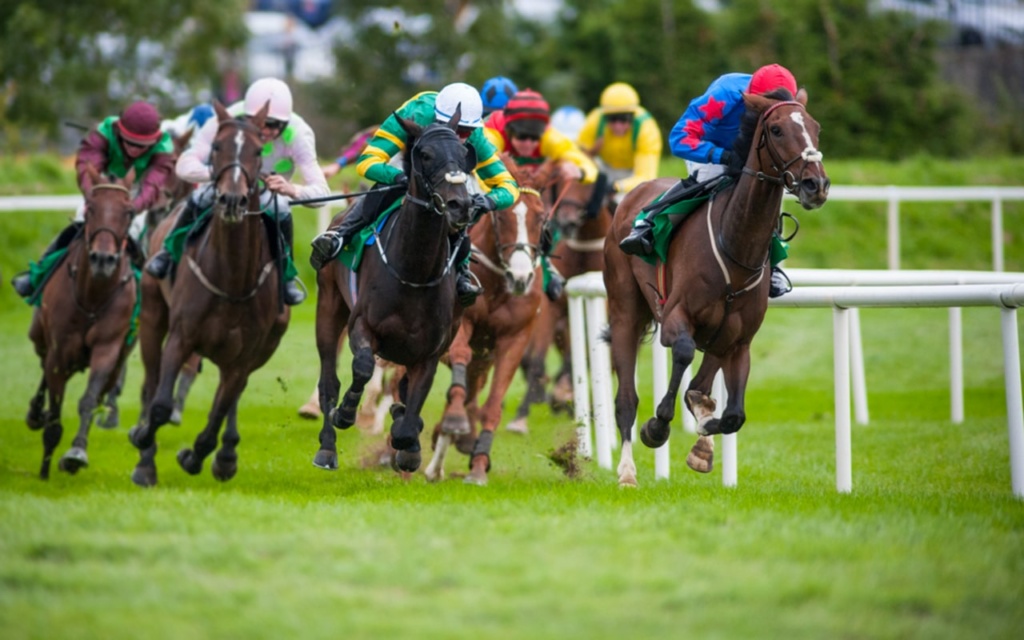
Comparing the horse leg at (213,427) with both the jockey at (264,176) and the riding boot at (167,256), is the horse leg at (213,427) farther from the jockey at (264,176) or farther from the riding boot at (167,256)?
the riding boot at (167,256)

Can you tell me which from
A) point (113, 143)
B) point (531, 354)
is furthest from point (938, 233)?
point (113, 143)

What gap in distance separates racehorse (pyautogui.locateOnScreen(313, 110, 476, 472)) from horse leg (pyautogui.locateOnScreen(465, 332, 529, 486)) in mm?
760

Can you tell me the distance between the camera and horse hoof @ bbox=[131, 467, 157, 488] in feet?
30.5

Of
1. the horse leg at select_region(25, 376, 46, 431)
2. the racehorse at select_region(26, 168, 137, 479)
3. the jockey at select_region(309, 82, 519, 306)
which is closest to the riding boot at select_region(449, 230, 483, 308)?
the jockey at select_region(309, 82, 519, 306)

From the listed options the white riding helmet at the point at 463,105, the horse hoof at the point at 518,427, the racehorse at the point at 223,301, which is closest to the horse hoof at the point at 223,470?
the racehorse at the point at 223,301

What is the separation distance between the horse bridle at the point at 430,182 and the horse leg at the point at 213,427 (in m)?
2.34

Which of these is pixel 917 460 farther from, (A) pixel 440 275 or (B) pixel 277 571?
(B) pixel 277 571

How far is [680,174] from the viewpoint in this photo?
65.4 feet

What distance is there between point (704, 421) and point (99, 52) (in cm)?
1910

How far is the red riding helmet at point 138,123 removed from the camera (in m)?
10.5

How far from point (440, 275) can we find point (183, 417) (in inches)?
223

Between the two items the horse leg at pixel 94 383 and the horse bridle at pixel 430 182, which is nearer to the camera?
the horse bridle at pixel 430 182

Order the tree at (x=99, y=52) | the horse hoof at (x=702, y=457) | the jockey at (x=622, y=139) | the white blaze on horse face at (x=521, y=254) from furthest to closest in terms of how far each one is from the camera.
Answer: the tree at (x=99, y=52), the jockey at (x=622, y=139), the white blaze on horse face at (x=521, y=254), the horse hoof at (x=702, y=457)

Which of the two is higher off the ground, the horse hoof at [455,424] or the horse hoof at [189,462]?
the horse hoof at [455,424]
